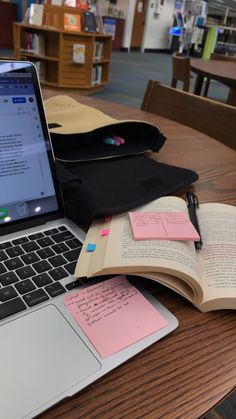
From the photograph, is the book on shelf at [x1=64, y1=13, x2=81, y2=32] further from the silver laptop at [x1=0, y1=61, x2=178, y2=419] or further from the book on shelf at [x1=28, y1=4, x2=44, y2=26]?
the silver laptop at [x1=0, y1=61, x2=178, y2=419]

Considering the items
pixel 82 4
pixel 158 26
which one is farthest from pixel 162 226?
pixel 158 26

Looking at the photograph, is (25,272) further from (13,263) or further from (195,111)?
(195,111)

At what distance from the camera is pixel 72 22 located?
3.67 m

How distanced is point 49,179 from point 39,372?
10.7 inches

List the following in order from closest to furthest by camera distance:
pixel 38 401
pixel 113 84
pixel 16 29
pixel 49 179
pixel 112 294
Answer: pixel 38 401 < pixel 112 294 < pixel 49 179 < pixel 16 29 < pixel 113 84

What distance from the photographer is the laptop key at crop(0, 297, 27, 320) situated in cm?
32

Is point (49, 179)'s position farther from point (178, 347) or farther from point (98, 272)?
point (178, 347)

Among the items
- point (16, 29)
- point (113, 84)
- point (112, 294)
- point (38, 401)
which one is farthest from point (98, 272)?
point (113, 84)

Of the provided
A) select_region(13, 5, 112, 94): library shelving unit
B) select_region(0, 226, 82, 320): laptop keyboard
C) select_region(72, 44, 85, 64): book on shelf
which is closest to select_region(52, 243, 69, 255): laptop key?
select_region(0, 226, 82, 320): laptop keyboard

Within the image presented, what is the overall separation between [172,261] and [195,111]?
2.78 ft

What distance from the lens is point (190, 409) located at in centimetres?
27

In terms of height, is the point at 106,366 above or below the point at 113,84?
above

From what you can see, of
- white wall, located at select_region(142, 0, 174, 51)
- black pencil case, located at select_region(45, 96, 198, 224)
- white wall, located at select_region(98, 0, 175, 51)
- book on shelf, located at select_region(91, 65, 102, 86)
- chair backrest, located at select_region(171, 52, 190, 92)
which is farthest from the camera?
white wall, located at select_region(142, 0, 174, 51)

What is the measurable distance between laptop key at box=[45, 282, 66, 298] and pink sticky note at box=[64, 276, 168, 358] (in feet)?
0.04
